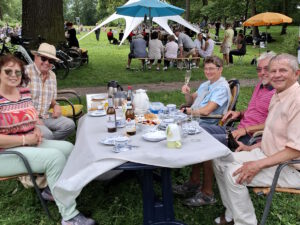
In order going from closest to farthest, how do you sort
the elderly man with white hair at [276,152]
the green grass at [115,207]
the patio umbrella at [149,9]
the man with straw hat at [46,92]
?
the elderly man with white hair at [276,152], the green grass at [115,207], the man with straw hat at [46,92], the patio umbrella at [149,9]

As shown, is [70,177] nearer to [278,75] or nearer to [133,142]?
[133,142]

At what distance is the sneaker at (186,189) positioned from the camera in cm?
342

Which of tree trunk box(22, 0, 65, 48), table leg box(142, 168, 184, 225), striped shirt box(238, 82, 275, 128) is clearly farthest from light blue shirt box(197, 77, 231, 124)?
tree trunk box(22, 0, 65, 48)

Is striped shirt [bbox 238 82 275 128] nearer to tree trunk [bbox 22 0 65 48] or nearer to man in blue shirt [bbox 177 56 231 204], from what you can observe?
man in blue shirt [bbox 177 56 231 204]

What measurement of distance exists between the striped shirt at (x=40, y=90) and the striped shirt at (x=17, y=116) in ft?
2.50

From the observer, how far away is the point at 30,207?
327 cm

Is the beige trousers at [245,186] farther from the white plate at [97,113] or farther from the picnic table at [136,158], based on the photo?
the white plate at [97,113]

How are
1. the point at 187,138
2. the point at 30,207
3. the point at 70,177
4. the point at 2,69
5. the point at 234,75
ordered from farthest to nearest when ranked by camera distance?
the point at 234,75
the point at 30,207
the point at 2,69
the point at 187,138
the point at 70,177

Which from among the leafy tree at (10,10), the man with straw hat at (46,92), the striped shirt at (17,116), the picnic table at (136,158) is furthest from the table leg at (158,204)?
the leafy tree at (10,10)

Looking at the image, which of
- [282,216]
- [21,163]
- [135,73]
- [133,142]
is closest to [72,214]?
[21,163]

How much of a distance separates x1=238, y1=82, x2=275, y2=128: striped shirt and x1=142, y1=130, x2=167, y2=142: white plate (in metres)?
1.35

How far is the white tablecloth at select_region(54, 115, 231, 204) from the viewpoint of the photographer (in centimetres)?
216

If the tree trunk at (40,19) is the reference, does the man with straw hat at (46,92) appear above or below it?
below

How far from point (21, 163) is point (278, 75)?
7.30ft
